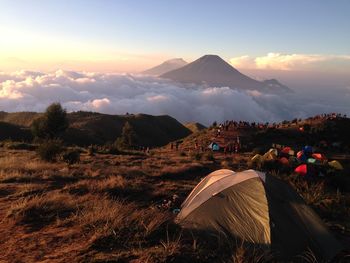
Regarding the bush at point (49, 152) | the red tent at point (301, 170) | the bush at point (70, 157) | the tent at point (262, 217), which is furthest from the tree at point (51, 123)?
the tent at point (262, 217)

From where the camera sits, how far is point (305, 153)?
2400cm

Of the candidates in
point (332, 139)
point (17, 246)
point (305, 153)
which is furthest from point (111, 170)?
point (332, 139)

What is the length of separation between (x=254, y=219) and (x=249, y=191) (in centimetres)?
77

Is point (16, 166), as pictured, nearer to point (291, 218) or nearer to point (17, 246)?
point (17, 246)

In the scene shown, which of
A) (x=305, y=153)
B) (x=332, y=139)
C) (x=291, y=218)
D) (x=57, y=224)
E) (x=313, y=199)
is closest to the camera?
(x=57, y=224)

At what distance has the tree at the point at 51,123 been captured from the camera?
5319 centimetres

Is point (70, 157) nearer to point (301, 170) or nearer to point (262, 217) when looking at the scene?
point (301, 170)

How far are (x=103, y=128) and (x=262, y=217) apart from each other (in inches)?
3454

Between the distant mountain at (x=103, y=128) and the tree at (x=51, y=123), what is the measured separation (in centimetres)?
1653

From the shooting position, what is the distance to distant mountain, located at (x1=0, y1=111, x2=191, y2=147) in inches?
3000

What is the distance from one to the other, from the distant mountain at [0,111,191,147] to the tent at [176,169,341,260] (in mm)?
65399

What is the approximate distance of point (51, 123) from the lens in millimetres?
53750

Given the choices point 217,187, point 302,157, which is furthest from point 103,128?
point 217,187

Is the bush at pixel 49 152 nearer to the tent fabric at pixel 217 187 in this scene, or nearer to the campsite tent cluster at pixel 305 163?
the campsite tent cluster at pixel 305 163
